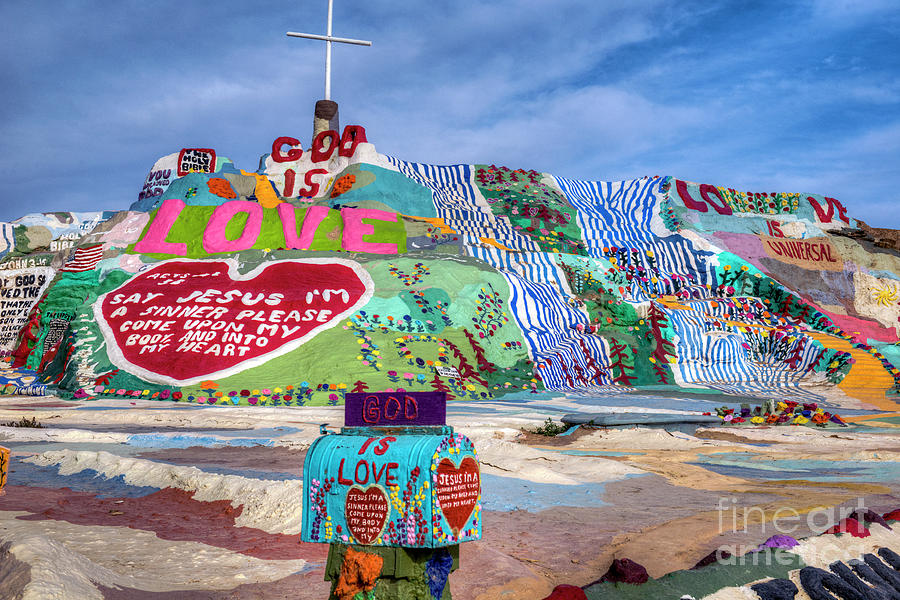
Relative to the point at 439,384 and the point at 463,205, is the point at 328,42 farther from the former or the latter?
the point at 439,384

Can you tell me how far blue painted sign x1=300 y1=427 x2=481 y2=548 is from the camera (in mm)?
3428

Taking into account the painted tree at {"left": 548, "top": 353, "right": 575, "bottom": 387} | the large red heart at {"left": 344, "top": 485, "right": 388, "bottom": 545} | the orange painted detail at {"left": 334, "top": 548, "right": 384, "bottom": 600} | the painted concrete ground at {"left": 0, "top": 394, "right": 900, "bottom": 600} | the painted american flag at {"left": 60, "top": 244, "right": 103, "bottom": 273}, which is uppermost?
the painted american flag at {"left": 60, "top": 244, "right": 103, "bottom": 273}

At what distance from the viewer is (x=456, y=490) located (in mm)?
3535

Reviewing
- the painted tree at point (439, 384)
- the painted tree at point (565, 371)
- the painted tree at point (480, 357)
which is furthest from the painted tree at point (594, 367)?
the painted tree at point (439, 384)

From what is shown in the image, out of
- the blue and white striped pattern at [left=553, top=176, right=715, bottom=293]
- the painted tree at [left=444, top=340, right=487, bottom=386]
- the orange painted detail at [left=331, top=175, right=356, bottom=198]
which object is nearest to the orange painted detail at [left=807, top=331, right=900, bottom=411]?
the blue and white striped pattern at [left=553, top=176, right=715, bottom=293]

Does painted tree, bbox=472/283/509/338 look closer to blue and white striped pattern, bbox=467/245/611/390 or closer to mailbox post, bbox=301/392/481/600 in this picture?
blue and white striped pattern, bbox=467/245/611/390

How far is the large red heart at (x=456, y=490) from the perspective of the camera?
11.3ft

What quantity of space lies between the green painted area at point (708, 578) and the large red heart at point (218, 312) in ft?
52.8

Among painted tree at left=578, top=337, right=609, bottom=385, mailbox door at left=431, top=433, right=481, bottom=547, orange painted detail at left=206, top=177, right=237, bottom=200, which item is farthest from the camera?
orange painted detail at left=206, top=177, right=237, bottom=200

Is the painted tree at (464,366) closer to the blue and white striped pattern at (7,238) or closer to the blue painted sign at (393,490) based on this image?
the blue painted sign at (393,490)

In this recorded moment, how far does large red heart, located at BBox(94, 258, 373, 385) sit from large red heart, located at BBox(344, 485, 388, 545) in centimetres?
1660

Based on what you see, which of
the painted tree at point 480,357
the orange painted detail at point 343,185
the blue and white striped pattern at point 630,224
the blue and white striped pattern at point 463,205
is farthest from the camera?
the blue and white striped pattern at point 630,224

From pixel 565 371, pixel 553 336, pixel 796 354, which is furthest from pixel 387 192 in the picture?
pixel 796 354

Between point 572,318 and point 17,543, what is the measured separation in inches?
868
